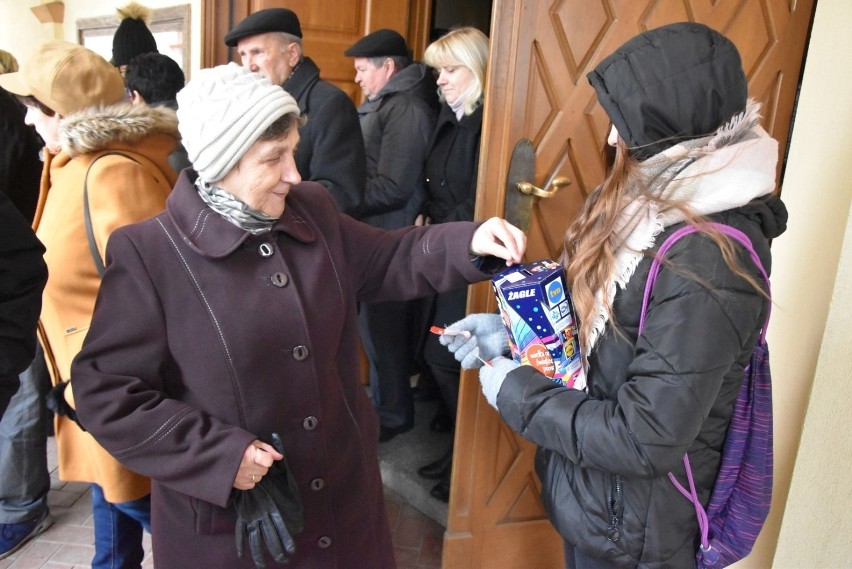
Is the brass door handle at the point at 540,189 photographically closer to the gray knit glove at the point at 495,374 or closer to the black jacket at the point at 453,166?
the black jacket at the point at 453,166

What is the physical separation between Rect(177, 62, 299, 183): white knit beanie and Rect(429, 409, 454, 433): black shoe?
2.17 metres

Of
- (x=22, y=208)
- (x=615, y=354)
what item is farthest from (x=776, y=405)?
(x=22, y=208)

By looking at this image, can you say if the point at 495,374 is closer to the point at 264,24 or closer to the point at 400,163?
the point at 400,163

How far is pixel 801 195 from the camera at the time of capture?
79.7 inches

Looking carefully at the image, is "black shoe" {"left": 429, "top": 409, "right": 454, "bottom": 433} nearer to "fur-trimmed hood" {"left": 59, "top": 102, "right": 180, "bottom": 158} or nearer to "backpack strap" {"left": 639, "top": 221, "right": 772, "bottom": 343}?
"fur-trimmed hood" {"left": 59, "top": 102, "right": 180, "bottom": 158}

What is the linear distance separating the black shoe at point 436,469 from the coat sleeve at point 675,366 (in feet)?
5.72

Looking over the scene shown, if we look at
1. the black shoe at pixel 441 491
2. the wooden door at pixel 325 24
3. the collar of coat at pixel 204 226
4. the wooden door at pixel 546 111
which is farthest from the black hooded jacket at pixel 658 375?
the wooden door at pixel 325 24

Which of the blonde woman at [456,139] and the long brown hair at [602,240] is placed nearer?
the long brown hair at [602,240]

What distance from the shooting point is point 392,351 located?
3.06 meters

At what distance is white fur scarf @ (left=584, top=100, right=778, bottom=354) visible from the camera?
A: 3.88 feet

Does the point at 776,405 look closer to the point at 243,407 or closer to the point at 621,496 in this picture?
the point at 621,496

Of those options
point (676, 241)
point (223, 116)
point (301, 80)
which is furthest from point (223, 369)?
point (301, 80)

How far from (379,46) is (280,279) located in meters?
2.04

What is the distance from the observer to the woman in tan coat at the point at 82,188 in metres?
1.73
